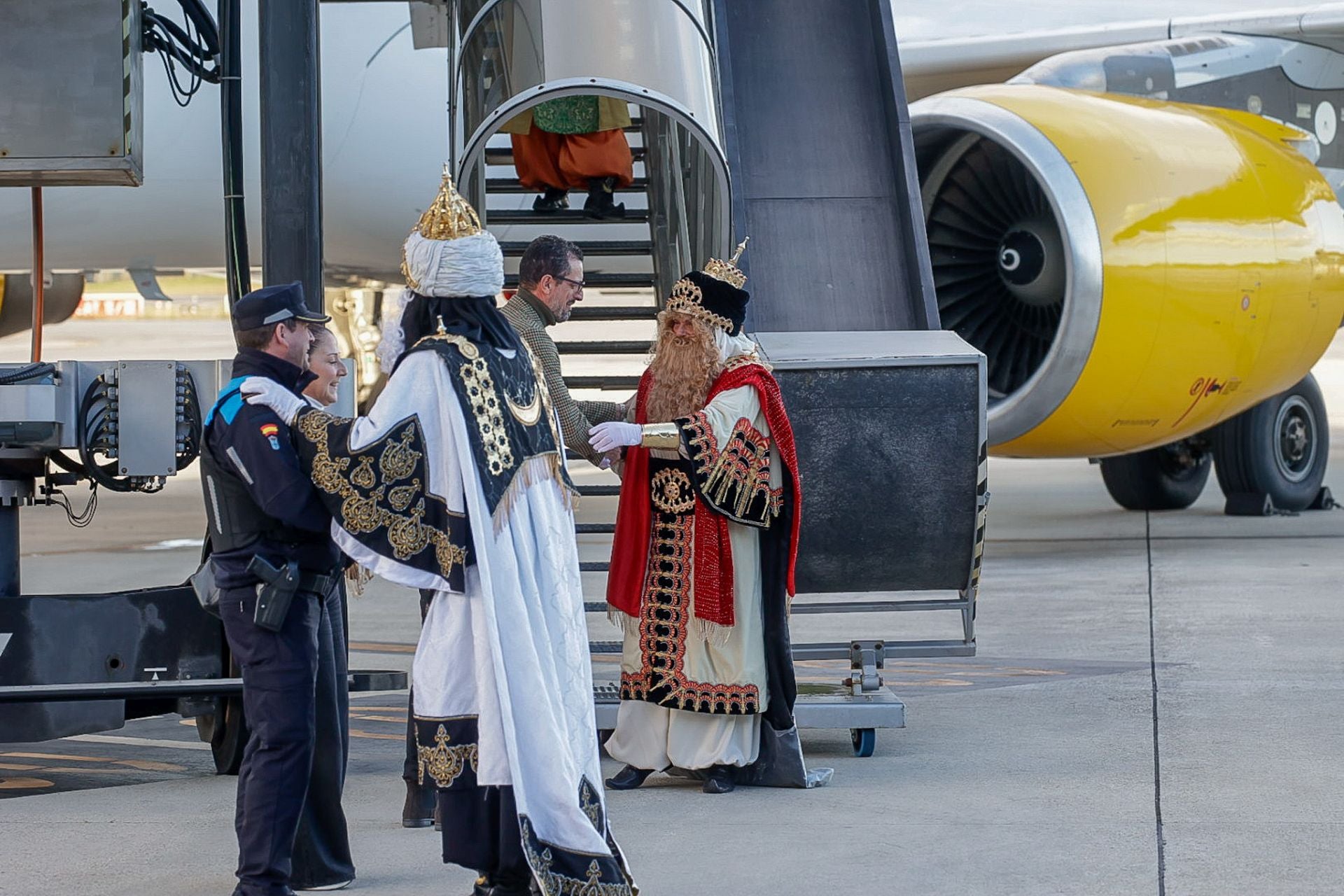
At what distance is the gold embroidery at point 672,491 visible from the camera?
4.98 metres

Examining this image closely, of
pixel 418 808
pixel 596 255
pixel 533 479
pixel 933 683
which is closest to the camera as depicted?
pixel 533 479

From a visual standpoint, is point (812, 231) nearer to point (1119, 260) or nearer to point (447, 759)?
point (1119, 260)

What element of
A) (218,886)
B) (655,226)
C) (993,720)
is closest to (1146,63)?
(655,226)

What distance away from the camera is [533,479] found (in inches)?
139

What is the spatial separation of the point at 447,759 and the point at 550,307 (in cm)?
177

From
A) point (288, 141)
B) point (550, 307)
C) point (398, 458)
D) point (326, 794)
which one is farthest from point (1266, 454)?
point (398, 458)

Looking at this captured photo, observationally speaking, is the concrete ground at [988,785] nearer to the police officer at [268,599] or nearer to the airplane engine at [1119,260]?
the police officer at [268,599]

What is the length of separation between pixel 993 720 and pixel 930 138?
475 centimetres

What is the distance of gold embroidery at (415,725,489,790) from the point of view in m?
3.44

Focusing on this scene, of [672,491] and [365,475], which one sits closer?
[365,475]

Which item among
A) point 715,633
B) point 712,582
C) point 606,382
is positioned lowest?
point 715,633

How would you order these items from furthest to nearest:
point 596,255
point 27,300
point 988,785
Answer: point 27,300, point 596,255, point 988,785

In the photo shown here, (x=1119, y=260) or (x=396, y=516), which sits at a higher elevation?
(x=1119, y=260)

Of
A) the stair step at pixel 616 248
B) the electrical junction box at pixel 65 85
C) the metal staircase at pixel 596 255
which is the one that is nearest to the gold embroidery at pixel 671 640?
the metal staircase at pixel 596 255
